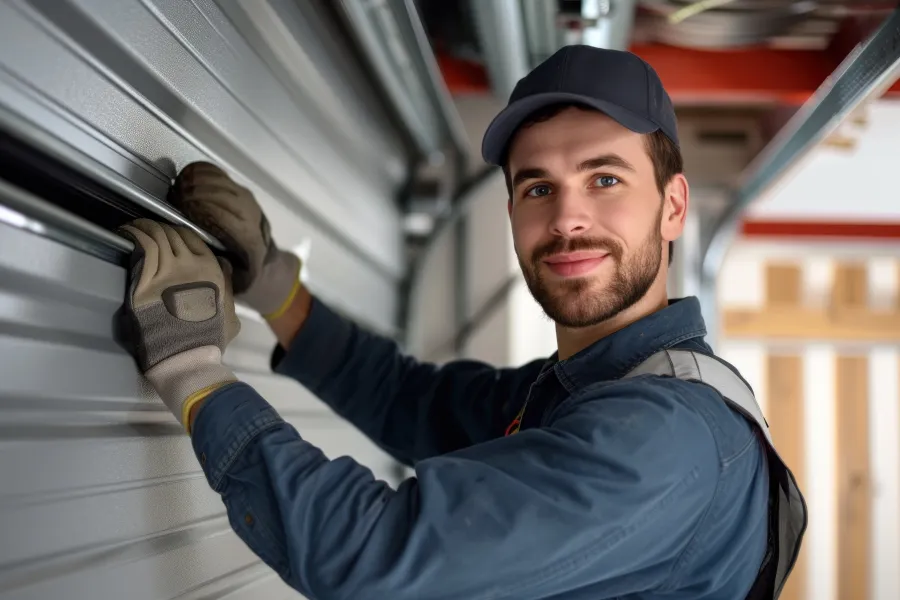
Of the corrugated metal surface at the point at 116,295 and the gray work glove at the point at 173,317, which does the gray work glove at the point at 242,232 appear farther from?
the gray work glove at the point at 173,317

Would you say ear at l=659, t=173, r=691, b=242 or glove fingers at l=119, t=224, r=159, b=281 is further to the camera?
ear at l=659, t=173, r=691, b=242

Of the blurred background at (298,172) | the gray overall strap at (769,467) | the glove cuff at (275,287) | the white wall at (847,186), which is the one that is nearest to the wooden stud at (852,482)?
the white wall at (847,186)

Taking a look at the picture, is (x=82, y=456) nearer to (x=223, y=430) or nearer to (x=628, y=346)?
(x=223, y=430)

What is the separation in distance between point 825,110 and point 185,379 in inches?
79.5

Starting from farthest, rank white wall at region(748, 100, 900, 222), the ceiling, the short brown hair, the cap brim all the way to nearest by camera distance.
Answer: white wall at region(748, 100, 900, 222) → the ceiling → the short brown hair → the cap brim

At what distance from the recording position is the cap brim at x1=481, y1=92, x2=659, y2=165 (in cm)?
208

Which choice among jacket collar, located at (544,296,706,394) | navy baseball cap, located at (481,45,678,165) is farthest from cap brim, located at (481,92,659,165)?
jacket collar, located at (544,296,706,394)

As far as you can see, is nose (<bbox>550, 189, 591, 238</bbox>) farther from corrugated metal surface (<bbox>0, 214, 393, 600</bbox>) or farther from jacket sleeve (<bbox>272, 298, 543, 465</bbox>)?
corrugated metal surface (<bbox>0, 214, 393, 600</bbox>)

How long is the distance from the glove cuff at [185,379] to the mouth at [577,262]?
2.58 ft

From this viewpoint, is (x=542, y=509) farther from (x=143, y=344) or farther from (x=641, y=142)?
(x=641, y=142)

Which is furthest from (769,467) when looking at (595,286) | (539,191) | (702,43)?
(702,43)

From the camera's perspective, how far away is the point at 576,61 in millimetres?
2117

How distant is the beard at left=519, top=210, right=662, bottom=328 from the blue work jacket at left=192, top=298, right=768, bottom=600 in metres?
0.34

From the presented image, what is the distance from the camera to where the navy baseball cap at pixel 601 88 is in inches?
82.0
